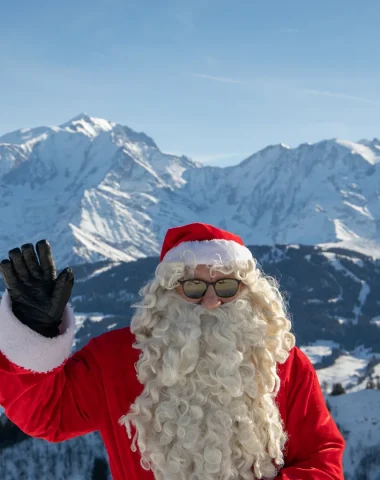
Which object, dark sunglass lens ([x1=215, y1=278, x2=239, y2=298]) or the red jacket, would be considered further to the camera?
dark sunglass lens ([x1=215, y1=278, x2=239, y2=298])

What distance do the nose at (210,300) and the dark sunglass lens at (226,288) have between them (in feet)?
0.11

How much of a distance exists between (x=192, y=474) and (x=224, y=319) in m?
1.12

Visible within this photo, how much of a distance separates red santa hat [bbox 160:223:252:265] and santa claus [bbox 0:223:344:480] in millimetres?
13

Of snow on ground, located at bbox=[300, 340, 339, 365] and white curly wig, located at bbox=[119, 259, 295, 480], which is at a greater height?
white curly wig, located at bbox=[119, 259, 295, 480]

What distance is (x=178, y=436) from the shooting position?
420cm

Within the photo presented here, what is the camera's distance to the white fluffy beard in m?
4.19

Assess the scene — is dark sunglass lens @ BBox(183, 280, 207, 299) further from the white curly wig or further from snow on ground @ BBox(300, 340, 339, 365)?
snow on ground @ BBox(300, 340, 339, 365)

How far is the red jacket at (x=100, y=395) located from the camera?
4070 mm

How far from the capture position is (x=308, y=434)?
4.31m

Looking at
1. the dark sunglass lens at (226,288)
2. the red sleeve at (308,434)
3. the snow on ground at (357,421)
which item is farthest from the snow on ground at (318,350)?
the dark sunglass lens at (226,288)

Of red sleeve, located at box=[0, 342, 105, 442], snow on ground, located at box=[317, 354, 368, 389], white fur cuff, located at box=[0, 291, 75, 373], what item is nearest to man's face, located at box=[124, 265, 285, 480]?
red sleeve, located at box=[0, 342, 105, 442]

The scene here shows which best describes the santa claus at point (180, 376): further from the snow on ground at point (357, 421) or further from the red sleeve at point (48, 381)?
the snow on ground at point (357, 421)

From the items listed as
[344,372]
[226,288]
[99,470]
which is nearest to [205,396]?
[226,288]

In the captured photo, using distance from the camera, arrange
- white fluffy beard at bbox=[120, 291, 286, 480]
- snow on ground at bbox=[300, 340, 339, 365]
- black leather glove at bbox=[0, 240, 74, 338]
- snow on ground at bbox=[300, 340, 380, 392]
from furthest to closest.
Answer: snow on ground at bbox=[300, 340, 339, 365] → snow on ground at bbox=[300, 340, 380, 392] → white fluffy beard at bbox=[120, 291, 286, 480] → black leather glove at bbox=[0, 240, 74, 338]
